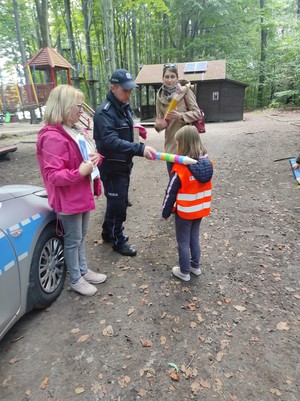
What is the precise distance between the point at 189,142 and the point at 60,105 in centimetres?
126

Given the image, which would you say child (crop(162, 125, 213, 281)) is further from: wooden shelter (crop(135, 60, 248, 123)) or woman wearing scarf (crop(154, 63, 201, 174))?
wooden shelter (crop(135, 60, 248, 123))

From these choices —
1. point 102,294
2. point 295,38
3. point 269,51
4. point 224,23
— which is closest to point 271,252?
point 102,294

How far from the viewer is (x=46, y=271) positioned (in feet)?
9.34

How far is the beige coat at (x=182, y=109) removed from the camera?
4047 millimetres

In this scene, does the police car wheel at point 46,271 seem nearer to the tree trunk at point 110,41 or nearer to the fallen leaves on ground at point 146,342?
the fallen leaves on ground at point 146,342

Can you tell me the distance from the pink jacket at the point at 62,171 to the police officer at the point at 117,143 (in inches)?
27.5

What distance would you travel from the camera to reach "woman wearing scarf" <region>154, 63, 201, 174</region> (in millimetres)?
3936

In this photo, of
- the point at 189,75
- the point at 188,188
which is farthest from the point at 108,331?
the point at 189,75

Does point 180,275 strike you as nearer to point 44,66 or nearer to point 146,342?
point 146,342

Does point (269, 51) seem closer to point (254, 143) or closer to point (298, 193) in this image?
point (254, 143)

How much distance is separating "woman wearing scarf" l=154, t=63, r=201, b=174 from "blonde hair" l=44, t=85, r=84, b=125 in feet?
5.98

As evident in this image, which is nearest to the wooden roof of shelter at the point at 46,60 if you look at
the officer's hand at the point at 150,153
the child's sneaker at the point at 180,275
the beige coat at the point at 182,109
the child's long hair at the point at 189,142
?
the beige coat at the point at 182,109

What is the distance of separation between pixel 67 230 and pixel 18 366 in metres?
1.18

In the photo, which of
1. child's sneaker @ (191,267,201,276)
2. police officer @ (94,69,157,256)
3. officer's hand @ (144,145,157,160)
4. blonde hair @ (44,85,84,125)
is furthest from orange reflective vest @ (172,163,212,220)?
blonde hair @ (44,85,84,125)
